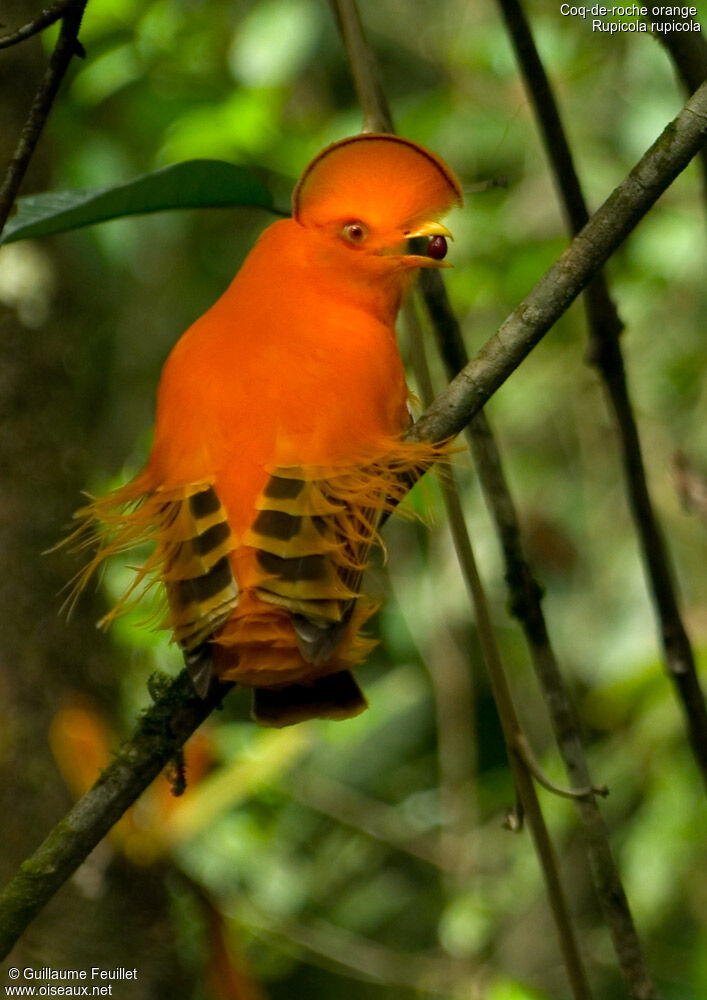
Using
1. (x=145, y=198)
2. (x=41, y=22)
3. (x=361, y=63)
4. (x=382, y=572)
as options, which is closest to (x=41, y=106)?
(x=41, y=22)

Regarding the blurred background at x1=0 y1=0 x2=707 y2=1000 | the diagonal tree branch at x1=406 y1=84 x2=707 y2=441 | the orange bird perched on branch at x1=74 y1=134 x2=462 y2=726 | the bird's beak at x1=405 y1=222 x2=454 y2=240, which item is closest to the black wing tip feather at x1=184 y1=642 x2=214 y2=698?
the orange bird perched on branch at x1=74 y1=134 x2=462 y2=726

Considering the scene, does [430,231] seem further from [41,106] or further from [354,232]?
[41,106]

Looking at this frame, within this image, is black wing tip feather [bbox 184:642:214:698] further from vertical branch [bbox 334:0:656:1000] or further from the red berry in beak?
the red berry in beak

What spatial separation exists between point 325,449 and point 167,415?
0.79 feet

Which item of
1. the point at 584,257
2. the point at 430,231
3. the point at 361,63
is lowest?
the point at 584,257

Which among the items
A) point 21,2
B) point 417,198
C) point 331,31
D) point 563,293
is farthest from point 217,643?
point 331,31

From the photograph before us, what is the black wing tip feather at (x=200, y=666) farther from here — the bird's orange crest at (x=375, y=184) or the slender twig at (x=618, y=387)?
the slender twig at (x=618, y=387)

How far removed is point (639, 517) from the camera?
1.82 m

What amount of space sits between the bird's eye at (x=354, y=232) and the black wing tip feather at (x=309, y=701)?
0.63 m

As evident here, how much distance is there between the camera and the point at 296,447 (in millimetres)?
1460

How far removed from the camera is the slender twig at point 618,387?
1.65m

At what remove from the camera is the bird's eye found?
167 centimetres

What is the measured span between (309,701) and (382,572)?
2.34ft

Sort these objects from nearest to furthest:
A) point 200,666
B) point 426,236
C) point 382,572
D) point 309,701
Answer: point 200,666 → point 309,701 → point 426,236 → point 382,572
